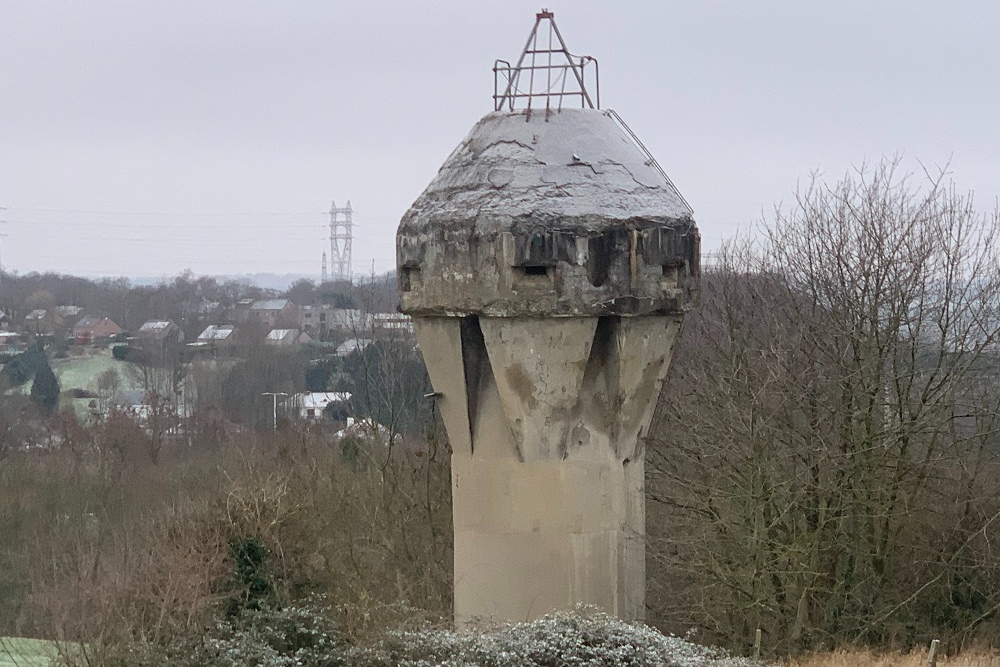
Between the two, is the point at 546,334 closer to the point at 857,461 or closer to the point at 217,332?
the point at 857,461

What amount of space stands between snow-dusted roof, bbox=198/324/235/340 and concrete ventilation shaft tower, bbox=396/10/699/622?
58187mm

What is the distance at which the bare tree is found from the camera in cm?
1700

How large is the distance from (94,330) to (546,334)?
67.0 metres

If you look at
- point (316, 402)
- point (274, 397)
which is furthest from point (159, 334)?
point (316, 402)

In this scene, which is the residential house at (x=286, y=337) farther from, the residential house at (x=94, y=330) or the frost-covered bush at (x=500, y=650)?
the frost-covered bush at (x=500, y=650)

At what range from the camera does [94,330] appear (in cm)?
7281

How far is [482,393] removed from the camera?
1032cm

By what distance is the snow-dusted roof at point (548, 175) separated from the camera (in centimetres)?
988

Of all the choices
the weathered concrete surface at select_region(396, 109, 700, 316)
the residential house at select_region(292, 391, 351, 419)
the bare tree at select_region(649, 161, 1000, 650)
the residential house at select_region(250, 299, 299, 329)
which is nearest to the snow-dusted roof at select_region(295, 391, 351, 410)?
the residential house at select_region(292, 391, 351, 419)

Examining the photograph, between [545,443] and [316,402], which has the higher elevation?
[545,443]

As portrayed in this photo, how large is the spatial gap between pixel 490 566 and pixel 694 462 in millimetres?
10178

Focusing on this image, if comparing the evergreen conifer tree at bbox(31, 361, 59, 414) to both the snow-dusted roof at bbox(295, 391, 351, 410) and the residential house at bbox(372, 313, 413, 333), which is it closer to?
the snow-dusted roof at bbox(295, 391, 351, 410)

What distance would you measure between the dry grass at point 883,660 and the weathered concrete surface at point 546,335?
10.7 feet

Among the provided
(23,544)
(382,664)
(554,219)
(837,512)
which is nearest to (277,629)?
(382,664)
